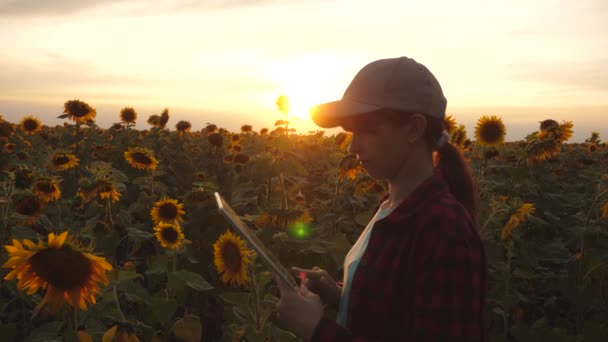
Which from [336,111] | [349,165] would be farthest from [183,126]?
[336,111]

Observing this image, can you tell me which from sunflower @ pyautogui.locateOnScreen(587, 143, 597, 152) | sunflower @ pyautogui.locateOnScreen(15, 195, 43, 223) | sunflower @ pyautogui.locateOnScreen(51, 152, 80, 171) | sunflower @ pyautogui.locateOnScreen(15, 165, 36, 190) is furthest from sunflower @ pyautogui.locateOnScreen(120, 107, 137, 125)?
sunflower @ pyautogui.locateOnScreen(587, 143, 597, 152)

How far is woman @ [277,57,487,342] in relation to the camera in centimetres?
156

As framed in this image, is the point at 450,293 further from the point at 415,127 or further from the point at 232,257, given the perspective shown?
the point at 232,257

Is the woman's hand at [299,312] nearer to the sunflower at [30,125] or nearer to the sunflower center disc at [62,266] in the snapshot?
the sunflower center disc at [62,266]

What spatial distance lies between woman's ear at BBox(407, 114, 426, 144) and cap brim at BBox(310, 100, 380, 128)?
0.14m

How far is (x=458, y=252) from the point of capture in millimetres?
1574

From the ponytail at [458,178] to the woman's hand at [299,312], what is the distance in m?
0.80

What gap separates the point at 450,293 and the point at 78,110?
6.82 meters

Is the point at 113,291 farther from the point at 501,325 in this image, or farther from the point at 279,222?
the point at 501,325

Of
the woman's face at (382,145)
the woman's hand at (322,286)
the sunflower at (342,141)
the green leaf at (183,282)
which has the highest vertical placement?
the woman's face at (382,145)

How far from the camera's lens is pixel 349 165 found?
4.91 m

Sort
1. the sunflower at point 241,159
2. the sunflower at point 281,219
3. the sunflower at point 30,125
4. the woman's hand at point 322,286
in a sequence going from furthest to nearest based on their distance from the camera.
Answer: the sunflower at point 30,125 < the sunflower at point 241,159 < the sunflower at point 281,219 < the woman's hand at point 322,286

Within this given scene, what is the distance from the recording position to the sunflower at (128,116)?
35.0ft

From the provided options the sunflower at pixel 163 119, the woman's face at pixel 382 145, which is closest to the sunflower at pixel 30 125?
the sunflower at pixel 163 119
